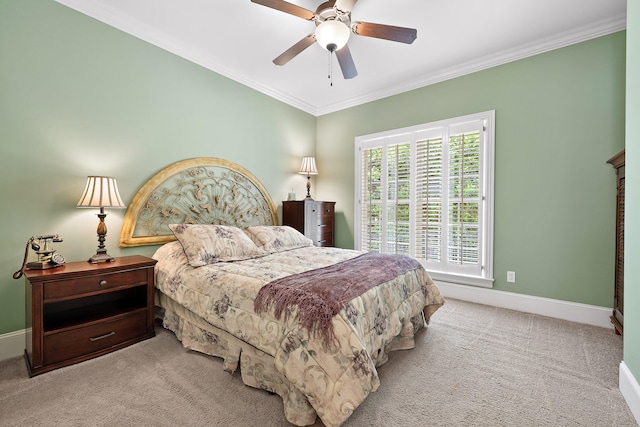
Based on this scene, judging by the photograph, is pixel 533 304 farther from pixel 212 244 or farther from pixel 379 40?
pixel 212 244

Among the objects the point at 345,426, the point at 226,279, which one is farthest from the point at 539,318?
the point at 226,279

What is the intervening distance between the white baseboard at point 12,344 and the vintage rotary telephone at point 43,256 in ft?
1.59

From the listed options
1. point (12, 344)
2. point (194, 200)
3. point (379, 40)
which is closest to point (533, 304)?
point (379, 40)

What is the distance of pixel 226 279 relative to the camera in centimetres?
200

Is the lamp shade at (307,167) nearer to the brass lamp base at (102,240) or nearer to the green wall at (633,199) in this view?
the brass lamp base at (102,240)

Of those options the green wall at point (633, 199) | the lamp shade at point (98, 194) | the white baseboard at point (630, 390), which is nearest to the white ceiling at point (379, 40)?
the green wall at point (633, 199)

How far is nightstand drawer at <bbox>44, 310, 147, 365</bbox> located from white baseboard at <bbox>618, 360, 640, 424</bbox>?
3.26 m

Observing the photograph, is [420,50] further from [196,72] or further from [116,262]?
[116,262]

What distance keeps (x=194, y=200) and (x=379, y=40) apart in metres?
2.61

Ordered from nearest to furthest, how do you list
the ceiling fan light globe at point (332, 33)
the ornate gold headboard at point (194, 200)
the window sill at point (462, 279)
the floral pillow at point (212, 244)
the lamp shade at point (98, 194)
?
the ceiling fan light globe at point (332, 33) → the lamp shade at point (98, 194) → the floral pillow at point (212, 244) → the ornate gold headboard at point (194, 200) → the window sill at point (462, 279)

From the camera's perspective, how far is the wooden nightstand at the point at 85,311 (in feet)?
6.05

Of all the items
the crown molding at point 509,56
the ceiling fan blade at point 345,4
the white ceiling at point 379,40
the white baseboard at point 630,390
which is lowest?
the white baseboard at point 630,390

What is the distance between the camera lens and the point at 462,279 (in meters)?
3.43

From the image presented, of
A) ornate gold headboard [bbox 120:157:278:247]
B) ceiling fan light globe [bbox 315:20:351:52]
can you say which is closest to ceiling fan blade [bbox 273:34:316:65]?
ceiling fan light globe [bbox 315:20:351:52]
